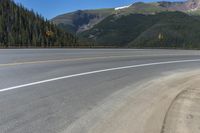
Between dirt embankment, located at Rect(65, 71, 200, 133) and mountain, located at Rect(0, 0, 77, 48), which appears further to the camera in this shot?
mountain, located at Rect(0, 0, 77, 48)

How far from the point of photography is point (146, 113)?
694cm

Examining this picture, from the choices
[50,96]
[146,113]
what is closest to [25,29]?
[50,96]

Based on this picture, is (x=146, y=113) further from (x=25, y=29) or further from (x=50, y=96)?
(x=25, y=29)

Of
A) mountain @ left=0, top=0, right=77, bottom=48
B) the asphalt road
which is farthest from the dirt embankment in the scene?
mountain @ left=0, top=0, right=77, bottom=48

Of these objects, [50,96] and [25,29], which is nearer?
[50,96]

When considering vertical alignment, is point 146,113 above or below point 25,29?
below

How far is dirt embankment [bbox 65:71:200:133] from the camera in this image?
5.79 m

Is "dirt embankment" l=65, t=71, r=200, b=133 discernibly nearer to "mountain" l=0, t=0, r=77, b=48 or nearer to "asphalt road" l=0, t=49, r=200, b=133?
"asphalt road" l=0, t=49, r=200, b=133

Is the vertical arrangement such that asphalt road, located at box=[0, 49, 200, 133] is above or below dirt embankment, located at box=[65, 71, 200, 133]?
above

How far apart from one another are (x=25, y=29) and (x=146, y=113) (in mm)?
110360

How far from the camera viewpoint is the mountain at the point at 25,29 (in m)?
105

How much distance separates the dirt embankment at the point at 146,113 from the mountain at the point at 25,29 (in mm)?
90559

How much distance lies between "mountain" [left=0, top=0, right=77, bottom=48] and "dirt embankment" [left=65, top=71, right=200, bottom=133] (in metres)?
90.6

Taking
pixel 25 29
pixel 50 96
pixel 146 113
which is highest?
pixel 25 29
